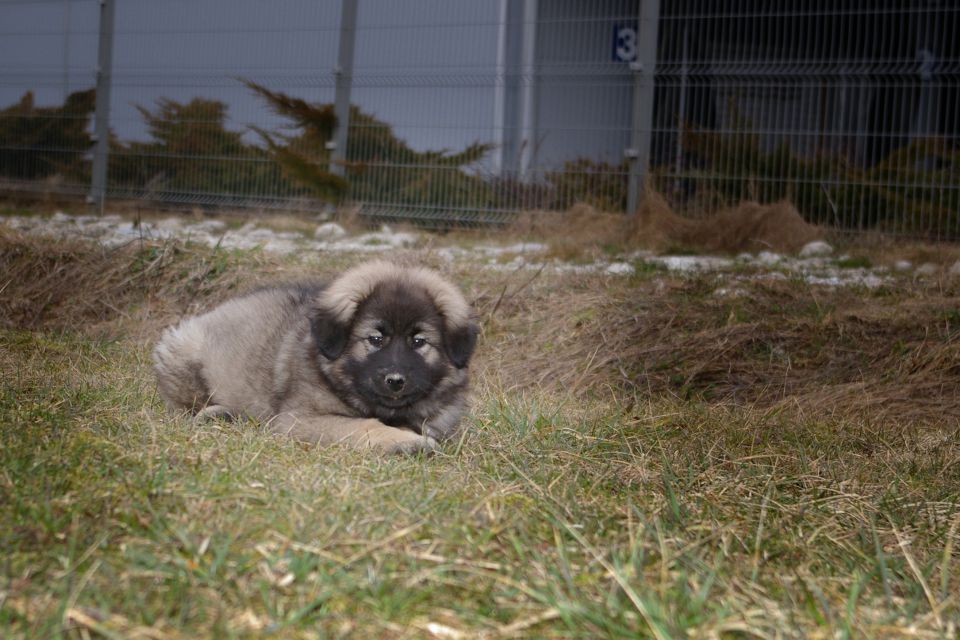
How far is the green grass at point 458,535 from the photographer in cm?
210

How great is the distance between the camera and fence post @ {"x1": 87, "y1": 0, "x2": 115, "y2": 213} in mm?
11828

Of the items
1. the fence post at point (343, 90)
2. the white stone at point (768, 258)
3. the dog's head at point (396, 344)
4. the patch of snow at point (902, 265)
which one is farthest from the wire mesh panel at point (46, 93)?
the dog's head at point (396, 344)

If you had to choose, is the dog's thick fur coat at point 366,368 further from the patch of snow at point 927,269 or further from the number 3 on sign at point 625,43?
the number 3 on sign at point 625,43

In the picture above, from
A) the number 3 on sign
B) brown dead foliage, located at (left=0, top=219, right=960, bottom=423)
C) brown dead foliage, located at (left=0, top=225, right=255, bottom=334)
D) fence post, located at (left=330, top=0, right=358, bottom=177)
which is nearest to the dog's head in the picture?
brown dead foliage, located at (left=0, top=219, right=960, bottom=423)

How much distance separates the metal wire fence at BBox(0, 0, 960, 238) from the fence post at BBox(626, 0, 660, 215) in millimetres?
19

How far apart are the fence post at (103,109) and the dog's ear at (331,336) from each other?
29.0ft

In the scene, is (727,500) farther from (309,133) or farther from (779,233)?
(309,133)

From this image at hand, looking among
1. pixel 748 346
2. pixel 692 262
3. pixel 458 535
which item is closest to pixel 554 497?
pixel 458 535

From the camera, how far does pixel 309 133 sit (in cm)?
1048

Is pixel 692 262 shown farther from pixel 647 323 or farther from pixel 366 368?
pixel 366 368

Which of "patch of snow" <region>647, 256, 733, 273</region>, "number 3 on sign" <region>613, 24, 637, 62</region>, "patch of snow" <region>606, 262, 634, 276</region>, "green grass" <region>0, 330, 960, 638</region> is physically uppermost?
"number 3 on sign" <region>613, 24, 637, 62</region>

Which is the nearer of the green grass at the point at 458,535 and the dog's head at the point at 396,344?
the green grass at the point at 458,535

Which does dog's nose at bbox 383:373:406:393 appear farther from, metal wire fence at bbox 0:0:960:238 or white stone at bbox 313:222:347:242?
metal wire fence at bbox 0:0:960:238

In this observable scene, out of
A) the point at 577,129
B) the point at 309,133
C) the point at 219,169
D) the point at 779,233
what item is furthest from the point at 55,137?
the point at 779,233
